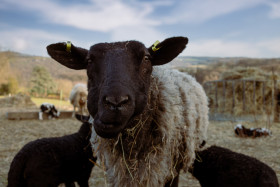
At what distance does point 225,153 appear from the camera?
3836 mm

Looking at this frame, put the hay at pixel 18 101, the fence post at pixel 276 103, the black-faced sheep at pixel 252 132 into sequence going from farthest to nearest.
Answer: the hay at pixel 18 101
the fence post at pixel 276 103
the black-faced sheep at pixel 252 132

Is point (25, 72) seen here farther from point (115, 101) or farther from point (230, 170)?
point (115, 101)

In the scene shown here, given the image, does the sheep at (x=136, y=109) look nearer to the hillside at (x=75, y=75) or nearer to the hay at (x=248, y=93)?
the hillside at (x=75, y=75)

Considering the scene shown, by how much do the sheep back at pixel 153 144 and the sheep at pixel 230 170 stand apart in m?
0.76

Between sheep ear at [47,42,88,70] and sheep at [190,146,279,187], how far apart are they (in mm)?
2128

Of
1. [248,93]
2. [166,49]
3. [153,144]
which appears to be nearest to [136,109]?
[153,144]

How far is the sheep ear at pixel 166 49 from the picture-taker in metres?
2.56

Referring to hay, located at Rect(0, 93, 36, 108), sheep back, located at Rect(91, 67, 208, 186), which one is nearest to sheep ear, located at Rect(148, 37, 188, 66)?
sheep back, located at Rect(91, 67, 208, 186)

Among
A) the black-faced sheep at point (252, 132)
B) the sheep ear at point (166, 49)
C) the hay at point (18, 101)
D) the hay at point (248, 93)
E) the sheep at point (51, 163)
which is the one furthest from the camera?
the hay at point (18, 101)

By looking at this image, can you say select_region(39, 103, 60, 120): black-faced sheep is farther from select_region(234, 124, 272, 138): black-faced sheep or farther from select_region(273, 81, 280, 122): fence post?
select_region(273, 81, 280, 122): fence post

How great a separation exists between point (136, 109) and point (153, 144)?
700mm

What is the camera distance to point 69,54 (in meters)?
2.71

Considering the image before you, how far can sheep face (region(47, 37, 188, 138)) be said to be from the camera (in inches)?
74.0

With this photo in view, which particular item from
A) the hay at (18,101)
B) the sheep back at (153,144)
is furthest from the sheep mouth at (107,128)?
the hay at (18,101)
